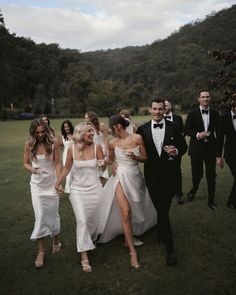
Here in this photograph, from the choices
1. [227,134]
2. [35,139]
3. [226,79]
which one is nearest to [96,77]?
[227,134]

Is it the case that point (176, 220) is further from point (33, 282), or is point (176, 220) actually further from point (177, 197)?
point (33, 282)

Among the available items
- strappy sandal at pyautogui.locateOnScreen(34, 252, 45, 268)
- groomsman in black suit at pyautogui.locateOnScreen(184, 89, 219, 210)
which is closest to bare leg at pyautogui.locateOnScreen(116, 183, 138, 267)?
strappy sandal at pyautogui.locateOnScreen(34, 252, 45, 268)

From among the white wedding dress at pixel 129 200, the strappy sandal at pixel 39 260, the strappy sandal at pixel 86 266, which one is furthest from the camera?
the white wedding dress at pixel 129 200

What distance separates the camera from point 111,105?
3169 inches

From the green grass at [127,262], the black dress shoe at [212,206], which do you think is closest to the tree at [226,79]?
the green grass at [127,262]

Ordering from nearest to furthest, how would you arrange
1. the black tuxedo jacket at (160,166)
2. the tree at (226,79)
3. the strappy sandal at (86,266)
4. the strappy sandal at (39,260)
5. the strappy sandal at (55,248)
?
1. the tree at (226,79)
2. the strappy sandal at (86,266)
3. the strappy sandal at (39,260)
4. the black tuxedo jacket at (160,166)
5. the strappy sandal at (55,248)

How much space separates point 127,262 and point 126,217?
67 centimetres

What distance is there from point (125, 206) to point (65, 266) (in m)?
1.26

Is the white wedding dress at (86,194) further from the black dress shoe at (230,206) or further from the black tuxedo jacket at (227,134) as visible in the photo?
the black dress shoe at (230,206)

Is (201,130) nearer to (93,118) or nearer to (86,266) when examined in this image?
(93,118)

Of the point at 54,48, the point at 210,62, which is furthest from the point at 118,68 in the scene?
the point at 210,62

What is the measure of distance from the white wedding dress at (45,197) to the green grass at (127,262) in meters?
0.53

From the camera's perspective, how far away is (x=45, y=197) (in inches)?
207

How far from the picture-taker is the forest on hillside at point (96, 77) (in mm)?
71562
